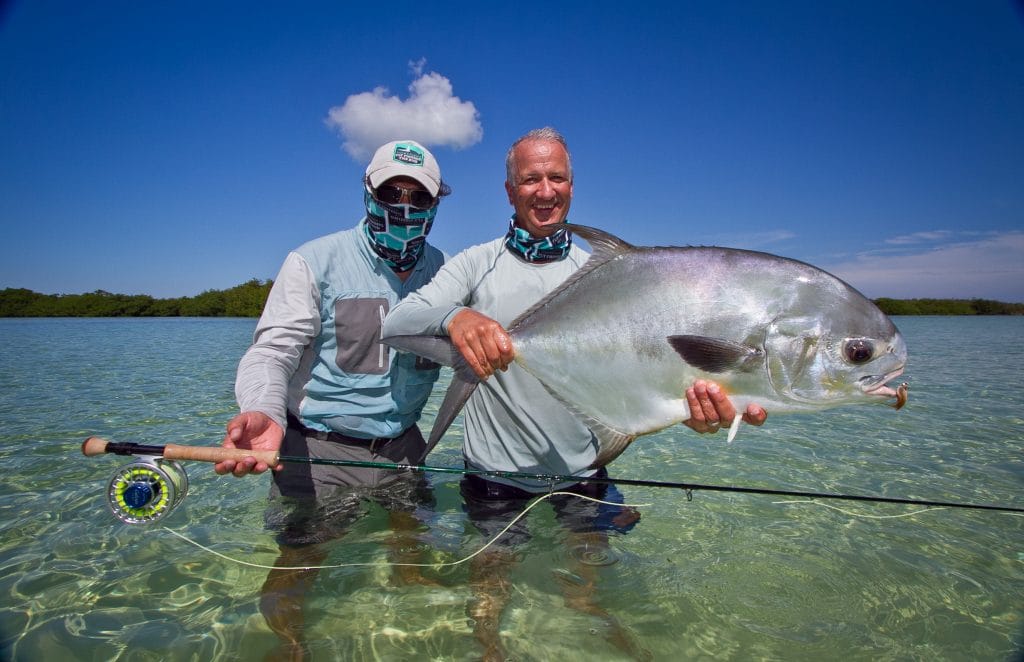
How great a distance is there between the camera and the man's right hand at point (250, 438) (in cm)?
212

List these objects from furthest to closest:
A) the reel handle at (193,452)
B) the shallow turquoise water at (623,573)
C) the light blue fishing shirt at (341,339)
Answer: the light blue fishing shirt at (341,339)
the shallow turquoise water at (623,573)
the reel handle at (193,452)

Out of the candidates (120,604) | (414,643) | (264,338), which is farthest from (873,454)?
(120,604)

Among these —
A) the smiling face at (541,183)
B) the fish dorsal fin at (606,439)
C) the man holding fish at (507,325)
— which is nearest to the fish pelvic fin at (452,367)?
the man holding fish at (507,325)

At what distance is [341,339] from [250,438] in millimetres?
700

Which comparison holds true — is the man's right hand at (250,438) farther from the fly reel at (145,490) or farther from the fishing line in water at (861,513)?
the fishing line in water at (861,513)

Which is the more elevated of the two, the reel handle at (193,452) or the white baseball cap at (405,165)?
the white baseball cap at (405,165)

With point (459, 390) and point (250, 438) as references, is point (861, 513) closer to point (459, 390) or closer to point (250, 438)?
point (459, 390)

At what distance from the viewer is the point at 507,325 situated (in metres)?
2.55

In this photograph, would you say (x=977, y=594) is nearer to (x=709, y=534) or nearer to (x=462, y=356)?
(x=709, y=534)

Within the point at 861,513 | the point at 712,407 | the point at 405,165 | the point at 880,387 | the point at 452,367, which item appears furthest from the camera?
the point at 861,513

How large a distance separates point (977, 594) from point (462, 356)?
3026mm

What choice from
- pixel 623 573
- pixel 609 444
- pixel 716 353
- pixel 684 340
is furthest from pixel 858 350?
pixel 623 573

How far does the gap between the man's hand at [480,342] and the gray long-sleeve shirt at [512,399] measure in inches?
14.9

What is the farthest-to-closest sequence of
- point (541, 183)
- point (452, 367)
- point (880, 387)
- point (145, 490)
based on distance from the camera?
point (541, 183)
point (145, 490)
point (452, 367)
point (880, 387)
